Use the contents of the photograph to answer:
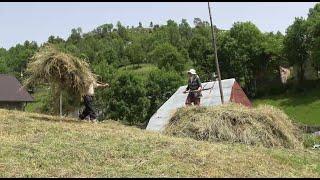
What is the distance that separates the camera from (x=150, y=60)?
126 metres

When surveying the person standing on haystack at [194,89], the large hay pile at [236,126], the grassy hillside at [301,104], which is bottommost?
the grassy hillside at [301,104]

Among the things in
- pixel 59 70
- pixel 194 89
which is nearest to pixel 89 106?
pixel 59 70

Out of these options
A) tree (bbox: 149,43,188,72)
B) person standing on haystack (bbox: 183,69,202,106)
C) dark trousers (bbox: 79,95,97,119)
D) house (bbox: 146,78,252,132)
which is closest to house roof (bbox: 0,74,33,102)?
house (bbox: 146,78,252,132)

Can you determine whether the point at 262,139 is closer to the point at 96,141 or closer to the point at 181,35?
the point at 96,141

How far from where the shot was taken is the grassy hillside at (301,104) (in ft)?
196

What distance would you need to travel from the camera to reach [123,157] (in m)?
9.88

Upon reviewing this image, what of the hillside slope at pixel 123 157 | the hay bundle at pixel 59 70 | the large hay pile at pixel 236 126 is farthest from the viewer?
the hay bundle at pixel 59 70

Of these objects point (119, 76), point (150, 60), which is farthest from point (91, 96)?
point (150, 60)

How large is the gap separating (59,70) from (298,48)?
2598 inches

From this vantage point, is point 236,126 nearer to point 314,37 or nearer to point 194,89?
point 194,89

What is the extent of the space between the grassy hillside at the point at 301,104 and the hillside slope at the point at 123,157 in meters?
46.9

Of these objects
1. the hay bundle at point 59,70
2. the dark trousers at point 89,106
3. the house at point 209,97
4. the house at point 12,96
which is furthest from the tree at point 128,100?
the hay bundle at point 59,70

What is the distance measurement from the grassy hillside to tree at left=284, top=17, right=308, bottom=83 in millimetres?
5385

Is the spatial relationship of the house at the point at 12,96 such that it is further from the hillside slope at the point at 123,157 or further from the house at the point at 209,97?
the hillside slope at the point at 123,157
